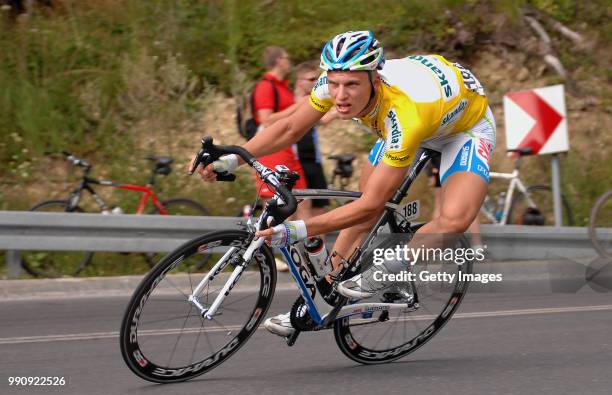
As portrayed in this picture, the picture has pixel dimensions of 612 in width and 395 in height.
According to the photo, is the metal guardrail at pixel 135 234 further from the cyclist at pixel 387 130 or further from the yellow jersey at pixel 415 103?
the yellow jersey at pixel 415 103

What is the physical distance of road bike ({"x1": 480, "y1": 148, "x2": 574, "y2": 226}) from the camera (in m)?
11.4

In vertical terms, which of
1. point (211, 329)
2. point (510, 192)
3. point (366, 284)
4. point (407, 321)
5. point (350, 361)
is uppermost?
point (366, 284)

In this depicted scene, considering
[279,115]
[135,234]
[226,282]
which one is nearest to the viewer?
[226,282]

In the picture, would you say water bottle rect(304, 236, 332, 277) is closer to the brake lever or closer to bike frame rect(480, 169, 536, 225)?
the brake lever

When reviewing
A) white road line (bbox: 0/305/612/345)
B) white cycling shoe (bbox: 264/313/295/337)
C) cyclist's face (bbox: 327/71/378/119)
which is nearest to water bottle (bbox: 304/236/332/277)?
white cycling shoe (bbox: 264/313/295/337)

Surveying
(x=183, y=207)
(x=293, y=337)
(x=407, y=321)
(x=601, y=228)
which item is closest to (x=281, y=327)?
(x=293, y=337)

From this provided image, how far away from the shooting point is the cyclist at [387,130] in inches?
212

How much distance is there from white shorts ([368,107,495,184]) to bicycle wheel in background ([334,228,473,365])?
45 cm

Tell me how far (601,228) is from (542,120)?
1338 mm

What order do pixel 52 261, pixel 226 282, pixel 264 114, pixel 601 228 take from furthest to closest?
pixel 601 228 < pixel 52 261 < pixel 264 114 < pixel 226 282

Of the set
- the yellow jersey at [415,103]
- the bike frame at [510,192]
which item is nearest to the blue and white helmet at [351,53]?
the yellow jersey at [415,103]

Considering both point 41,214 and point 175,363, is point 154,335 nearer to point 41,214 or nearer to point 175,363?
point 175,363

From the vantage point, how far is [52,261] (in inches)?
401

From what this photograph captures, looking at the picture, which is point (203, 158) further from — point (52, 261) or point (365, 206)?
point (52, 261)
